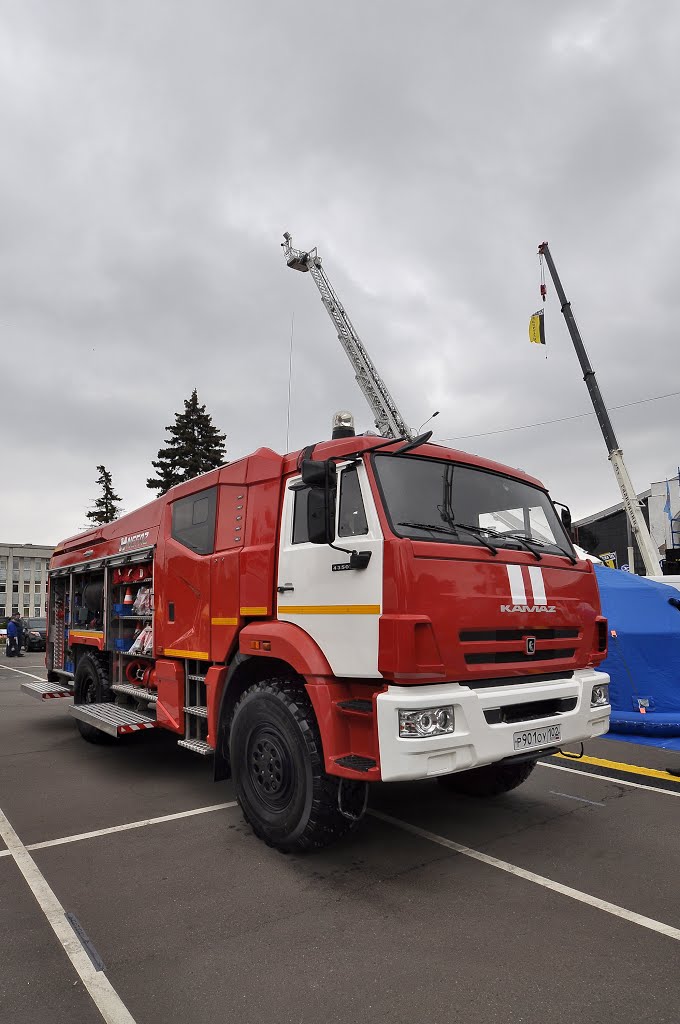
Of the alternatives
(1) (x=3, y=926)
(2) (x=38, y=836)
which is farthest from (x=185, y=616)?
(1) (x=3, y=926)

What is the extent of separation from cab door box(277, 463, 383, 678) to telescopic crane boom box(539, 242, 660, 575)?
12.4 m

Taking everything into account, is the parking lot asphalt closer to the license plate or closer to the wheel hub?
the wheel hub

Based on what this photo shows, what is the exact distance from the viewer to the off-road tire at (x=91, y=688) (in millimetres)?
7477

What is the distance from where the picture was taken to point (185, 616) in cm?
549

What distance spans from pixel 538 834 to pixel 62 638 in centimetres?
721

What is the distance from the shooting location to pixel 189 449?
1623 inches

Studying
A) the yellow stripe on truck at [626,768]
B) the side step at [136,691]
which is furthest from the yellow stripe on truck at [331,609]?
the yellow stripe on truck at [626,768]

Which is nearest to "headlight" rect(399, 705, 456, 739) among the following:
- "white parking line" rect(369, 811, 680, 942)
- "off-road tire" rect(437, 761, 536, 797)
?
"white parking line" rect(369, 811, 680, 942)

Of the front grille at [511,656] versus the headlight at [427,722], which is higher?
the front grille at [511,656]

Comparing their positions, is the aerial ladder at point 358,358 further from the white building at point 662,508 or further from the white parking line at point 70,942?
the white parking line at point 70,942

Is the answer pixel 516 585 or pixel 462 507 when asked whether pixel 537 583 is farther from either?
pixel 462 507

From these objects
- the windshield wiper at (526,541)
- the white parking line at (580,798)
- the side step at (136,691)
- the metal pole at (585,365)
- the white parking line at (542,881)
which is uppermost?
the metal pole at (585,365)

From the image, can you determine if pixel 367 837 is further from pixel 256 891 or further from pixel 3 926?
pixel 3 926

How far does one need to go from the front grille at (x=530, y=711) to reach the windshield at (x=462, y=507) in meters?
0.99
